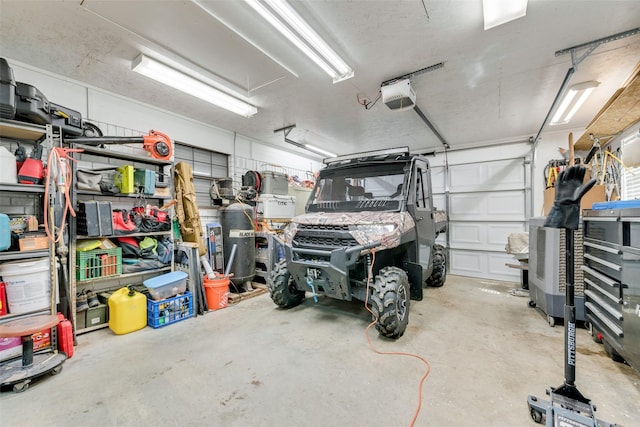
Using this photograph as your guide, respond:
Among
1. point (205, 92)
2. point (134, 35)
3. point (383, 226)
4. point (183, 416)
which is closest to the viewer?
point (183, 416)

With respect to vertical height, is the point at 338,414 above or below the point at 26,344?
below

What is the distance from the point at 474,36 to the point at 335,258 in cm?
269

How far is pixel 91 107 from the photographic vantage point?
11.4 ft

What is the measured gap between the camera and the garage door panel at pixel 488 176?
5.77 meters

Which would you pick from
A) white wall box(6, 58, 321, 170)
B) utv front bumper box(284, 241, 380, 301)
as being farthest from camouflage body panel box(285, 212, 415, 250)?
white wall box(6, 58, 321, 170)

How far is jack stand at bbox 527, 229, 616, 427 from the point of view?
140 centimetres

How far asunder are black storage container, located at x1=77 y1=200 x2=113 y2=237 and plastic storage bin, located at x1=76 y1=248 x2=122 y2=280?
0.25 meters

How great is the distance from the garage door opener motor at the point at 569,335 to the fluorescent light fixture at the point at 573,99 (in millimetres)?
3163

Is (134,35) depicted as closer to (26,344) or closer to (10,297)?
(10,297)

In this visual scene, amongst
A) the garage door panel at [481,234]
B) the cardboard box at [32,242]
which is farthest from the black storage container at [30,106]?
the garage door panel at [481,234]

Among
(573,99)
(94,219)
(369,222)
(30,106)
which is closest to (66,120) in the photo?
(30,106)

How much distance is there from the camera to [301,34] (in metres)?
2.33

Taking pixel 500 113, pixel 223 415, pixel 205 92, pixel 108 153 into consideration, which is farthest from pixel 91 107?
pixel 500 113

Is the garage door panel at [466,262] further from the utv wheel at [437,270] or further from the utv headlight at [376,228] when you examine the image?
the utv headlight at [376,228]
